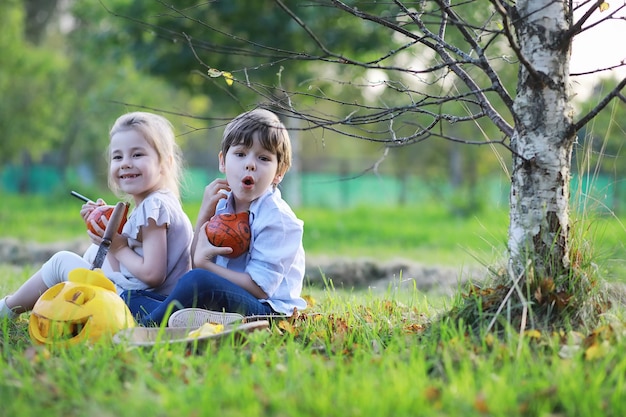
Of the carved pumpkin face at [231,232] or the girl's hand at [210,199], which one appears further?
the girl's hand at [210,199]

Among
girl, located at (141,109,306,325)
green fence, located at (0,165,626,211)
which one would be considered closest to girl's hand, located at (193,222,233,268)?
girl, located at (141,109,306,325)

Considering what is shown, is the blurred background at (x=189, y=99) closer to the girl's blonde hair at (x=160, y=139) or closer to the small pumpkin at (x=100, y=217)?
the girl's blonde hair at (x=160, y=139)

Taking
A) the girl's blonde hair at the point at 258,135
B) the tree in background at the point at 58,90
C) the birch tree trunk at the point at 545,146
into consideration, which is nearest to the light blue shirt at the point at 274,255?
the girl's blonde hair at the point at 258,135

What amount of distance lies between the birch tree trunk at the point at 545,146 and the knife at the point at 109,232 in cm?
192

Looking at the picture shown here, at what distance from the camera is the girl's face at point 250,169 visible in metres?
3.68

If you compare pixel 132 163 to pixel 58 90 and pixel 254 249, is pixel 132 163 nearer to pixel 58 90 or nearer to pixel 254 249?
pixel 254 249

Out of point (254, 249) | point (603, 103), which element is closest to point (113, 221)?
point (254, 249)

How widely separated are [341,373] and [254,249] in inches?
49.0

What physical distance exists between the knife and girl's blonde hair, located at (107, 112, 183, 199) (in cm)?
55

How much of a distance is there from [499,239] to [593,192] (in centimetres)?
57

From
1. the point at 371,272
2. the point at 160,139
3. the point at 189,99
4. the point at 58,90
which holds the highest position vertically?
the point at 58,90

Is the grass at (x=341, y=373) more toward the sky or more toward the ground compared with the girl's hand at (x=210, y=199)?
more toward the ground

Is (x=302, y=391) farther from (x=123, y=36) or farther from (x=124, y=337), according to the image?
(x=123, y=36)

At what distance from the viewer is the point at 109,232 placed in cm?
362
